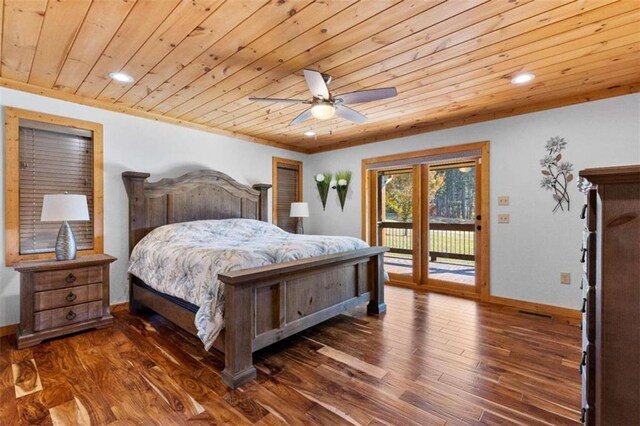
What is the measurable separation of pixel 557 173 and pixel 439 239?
1.66 meters

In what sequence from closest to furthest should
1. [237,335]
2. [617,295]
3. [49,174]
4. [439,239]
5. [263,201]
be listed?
[617,295]
[237,335]
[49,174]
[439,239]
[263,201]

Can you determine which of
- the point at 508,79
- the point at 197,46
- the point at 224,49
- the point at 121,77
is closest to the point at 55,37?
the point at 121,77

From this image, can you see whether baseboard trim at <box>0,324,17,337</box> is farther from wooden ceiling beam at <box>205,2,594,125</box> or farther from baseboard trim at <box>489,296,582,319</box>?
baseboard trim at <box>489,296,582,319</box>

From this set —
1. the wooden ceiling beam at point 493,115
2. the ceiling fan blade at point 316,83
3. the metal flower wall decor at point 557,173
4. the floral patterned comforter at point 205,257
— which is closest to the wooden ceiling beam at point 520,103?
the wooden ceiling beam at point 493,115

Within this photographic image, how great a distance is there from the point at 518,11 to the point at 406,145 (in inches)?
110

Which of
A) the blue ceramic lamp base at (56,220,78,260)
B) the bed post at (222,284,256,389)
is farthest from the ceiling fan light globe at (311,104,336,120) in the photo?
the blue ceramic lamp base at (56,220,78,260)

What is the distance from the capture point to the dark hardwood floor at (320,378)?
68.6 inches

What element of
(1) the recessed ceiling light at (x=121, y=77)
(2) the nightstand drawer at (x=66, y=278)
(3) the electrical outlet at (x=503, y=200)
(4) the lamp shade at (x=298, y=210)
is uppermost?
(1) the recessed ceiling light at (x=121, y=77)

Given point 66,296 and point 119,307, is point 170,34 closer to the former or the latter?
point 66,296

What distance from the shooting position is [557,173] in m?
3.40

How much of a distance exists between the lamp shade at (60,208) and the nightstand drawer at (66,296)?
2.14 ft

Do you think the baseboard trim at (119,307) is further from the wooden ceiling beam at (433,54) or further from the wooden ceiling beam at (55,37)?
the wooden ceiling beam at (433,54)

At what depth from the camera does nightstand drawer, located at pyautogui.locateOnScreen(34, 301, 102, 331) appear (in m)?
2.65

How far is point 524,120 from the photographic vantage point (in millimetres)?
3602
